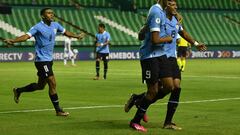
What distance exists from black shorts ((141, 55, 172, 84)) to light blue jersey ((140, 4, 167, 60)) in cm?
10

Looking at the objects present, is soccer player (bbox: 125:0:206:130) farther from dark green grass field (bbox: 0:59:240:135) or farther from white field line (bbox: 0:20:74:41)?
white field line (bbox: 0:20:74:41)

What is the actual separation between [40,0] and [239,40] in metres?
20.1

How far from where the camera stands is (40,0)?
5697 centimetres

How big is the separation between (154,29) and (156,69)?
702 millimetres

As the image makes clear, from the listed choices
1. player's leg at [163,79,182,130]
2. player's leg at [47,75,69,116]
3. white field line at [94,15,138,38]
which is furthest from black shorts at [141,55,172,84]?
white field line at [94,15,138,38]

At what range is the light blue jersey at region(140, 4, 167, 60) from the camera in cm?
1117

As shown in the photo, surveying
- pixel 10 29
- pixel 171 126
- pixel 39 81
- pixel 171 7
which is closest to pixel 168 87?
pixel 171 126

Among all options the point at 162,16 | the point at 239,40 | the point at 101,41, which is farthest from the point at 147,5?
the point at 162,16

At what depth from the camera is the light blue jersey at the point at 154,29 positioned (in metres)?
11.2

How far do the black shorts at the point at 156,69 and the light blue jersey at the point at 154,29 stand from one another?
3.8 inches

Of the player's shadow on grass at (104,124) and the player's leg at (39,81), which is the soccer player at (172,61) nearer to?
the player's shadow on grass at (104,124)

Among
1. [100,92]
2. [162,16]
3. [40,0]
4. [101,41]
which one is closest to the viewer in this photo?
[162,16]

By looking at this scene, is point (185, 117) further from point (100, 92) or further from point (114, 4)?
point (114, 4)

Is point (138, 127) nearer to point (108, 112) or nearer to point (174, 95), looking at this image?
point (174, 95)
